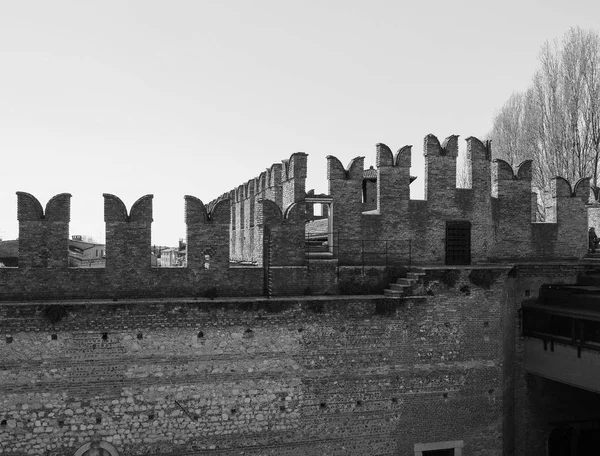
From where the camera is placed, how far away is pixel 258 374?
1352 cm

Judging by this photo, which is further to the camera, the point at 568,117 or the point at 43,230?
the point at 568,117

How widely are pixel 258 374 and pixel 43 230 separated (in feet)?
19.4

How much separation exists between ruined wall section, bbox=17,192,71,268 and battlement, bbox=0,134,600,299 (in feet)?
0.07

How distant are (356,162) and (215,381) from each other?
6699mm

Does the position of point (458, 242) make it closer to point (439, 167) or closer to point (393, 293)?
point (439, 167)

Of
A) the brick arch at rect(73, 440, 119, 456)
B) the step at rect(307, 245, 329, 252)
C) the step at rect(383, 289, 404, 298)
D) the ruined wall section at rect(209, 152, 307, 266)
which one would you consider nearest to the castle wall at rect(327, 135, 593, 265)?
the step at rect(307, 245, 329, 252)

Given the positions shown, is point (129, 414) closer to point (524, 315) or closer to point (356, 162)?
point (356, 162)

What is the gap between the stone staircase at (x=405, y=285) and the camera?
14.5m

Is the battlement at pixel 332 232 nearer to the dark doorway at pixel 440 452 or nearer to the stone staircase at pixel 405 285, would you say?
the stone staircase at pixel 405 285

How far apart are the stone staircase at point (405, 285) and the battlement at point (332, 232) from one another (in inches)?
35.6

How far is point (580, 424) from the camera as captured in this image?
17.1 metres

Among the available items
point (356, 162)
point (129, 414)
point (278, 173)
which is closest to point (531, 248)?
point (356, 162)

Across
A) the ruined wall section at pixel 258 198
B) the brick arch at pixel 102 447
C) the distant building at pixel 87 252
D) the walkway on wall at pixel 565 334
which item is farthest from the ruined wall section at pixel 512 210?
the distant building at pixel 87 252

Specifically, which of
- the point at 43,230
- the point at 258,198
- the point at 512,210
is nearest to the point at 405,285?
the point at 512,210
